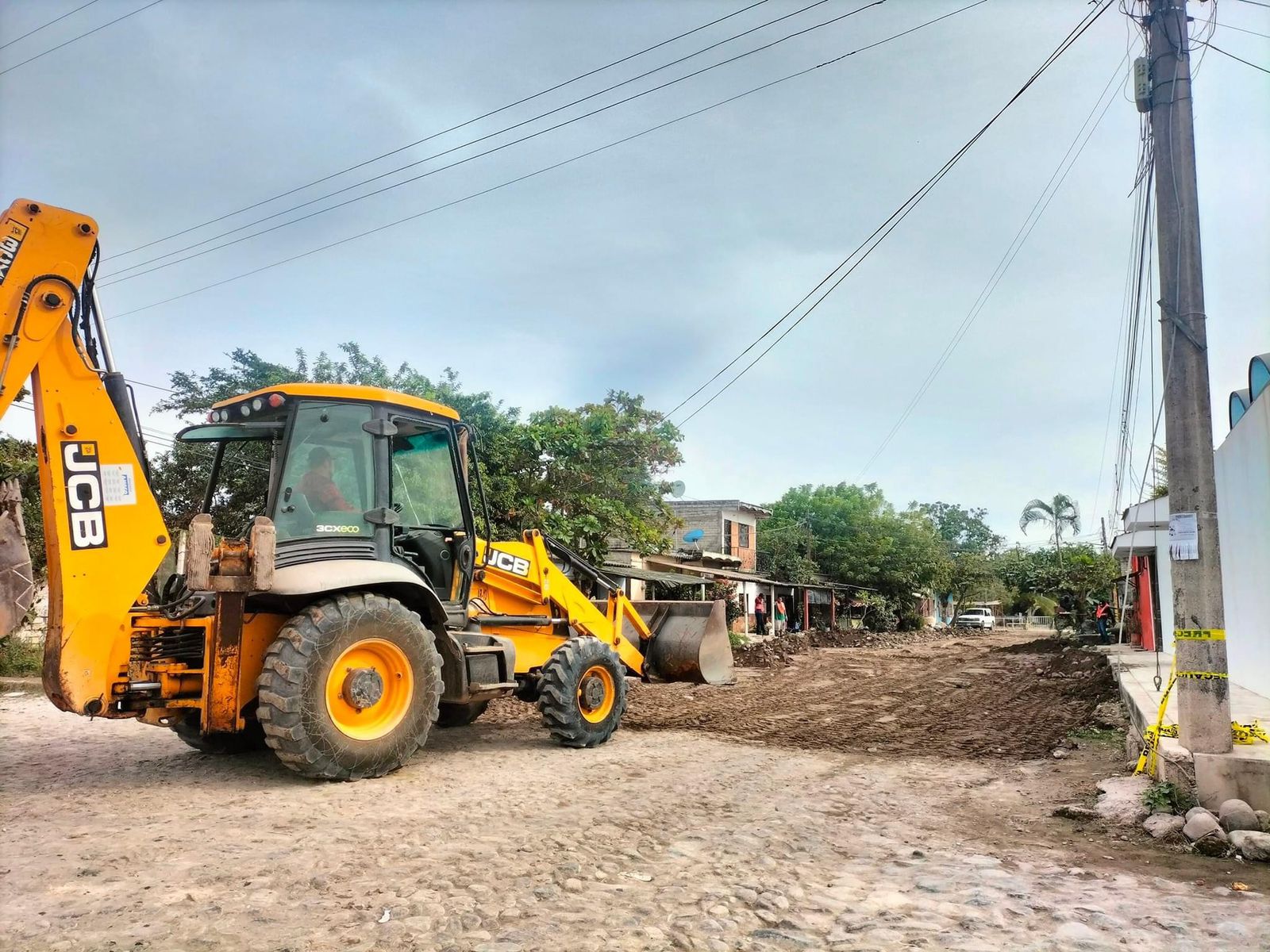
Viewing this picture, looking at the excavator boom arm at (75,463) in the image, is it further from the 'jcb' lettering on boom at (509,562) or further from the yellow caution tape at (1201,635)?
the yellow caution tape at (1201,635)

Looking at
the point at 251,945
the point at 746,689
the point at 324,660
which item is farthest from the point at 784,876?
the point at 746,689

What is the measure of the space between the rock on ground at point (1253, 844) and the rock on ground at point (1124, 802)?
2.12 feet

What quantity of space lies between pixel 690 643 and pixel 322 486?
5627 mm

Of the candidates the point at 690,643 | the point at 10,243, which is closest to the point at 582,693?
the point at 690,643

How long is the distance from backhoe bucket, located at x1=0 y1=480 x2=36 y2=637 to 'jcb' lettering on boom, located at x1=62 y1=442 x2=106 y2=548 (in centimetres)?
101

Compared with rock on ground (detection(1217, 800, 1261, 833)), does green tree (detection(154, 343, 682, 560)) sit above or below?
above

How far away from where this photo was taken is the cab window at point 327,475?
21.7 feet

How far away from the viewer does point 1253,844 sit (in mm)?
4816

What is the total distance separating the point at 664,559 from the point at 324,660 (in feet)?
71.6

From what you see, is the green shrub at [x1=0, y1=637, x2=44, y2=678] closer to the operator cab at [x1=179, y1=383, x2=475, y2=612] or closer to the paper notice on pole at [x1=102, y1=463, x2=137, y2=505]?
the operator cab at [x1=179, y1=383, x2=475, y2=612]

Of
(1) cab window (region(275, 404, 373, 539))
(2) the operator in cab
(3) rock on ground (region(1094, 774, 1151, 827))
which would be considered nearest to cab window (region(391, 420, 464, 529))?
(1) cab window (region(275, 404, 373, 539))

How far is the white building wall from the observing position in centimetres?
Answer: 834

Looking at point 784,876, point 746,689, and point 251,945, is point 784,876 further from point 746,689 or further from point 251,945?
point 746,689

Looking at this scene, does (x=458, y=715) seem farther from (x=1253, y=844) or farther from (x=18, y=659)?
(x=18, y=659)
